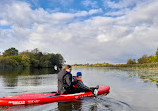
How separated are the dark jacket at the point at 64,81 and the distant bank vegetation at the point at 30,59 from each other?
65.2 meters

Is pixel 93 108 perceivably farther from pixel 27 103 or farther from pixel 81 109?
pixel 27 103

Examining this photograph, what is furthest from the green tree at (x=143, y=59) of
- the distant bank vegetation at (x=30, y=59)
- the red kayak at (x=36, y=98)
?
the red kayak at (x=36, y=98)

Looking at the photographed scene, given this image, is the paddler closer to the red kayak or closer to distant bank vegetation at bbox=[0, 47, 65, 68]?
the red kayak

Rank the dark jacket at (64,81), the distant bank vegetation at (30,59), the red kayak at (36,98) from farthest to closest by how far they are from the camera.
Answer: the distant bank vegetation at (30,59) → the dark jacket at (64,81) → the red kayak at (36,98)

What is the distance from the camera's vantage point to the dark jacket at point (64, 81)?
332 inches

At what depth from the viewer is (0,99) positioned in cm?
737

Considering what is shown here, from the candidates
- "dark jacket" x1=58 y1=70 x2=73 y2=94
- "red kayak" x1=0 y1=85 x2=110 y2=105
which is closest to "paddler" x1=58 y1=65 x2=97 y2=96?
"dark jacket" x1=58 y1=70 x2=73 y2=94

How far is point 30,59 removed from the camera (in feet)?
293

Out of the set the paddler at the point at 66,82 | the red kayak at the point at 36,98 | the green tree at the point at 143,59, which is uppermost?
the green tree at the point at 143,59

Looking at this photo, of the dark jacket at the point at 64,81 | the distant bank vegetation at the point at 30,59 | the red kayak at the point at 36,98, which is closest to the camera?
the red kayak at the point at 36,98

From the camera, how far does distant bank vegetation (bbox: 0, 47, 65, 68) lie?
71.9 meters

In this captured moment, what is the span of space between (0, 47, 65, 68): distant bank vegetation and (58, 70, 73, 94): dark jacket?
65.2 m

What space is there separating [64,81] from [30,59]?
3341 inches

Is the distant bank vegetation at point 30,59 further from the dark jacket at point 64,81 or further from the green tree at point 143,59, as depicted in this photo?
the dark jacket at point 64,81
